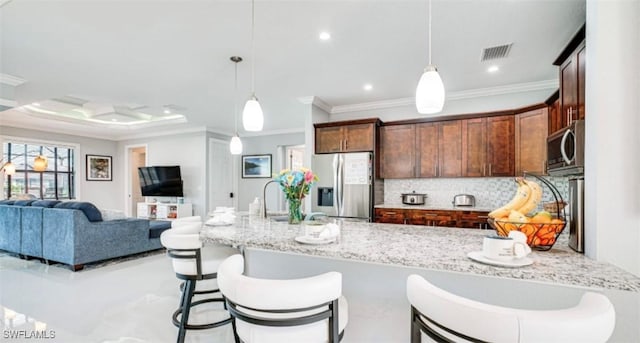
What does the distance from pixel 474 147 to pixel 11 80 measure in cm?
616

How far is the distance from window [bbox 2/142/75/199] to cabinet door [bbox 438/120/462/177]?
847 cm

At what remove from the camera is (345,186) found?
4.36 meters

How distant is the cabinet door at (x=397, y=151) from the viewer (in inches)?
174

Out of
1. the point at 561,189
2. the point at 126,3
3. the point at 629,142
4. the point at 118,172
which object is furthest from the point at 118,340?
the point at 118,172

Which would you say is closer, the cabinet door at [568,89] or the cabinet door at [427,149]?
the cabinet door at [568,89]

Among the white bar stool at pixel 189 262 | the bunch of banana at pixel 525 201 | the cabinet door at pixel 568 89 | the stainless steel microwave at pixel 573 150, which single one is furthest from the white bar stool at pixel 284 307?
the cabinet door at pixel 568 89

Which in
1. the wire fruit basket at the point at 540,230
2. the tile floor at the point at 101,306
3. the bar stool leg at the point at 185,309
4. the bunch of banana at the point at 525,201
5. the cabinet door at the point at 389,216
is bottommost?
the tile floor at the point at 101,306

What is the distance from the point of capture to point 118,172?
8.05 meters

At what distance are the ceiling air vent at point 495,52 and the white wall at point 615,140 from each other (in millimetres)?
1822

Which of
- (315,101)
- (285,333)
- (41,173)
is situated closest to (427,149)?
(315,101)

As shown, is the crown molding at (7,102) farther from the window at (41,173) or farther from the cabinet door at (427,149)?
the cabinet door at (427,149)

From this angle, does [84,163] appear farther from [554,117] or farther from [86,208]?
[554,117]

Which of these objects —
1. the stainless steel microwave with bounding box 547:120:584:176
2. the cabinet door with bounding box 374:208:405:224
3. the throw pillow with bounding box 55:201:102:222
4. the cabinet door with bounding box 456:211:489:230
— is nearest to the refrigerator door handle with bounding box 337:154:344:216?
the cabinet door with bounding box 374:208:405:224

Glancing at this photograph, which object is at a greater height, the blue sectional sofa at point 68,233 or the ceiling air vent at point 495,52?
the ceiling air vent at point 495,52
